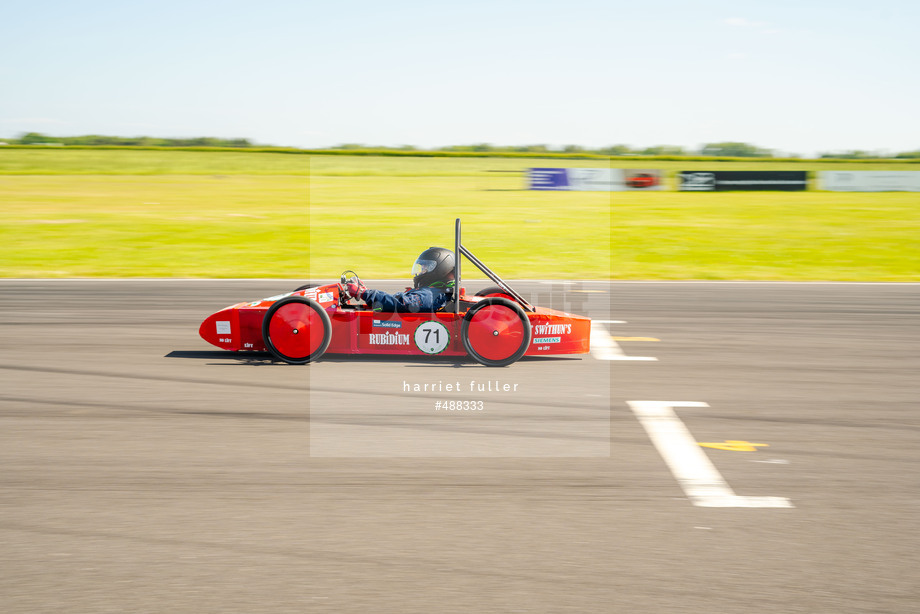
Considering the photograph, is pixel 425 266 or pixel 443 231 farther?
pixel 443 231

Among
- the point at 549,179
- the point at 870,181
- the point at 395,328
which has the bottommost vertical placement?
the point at 395,328

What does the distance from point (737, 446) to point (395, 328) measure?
3.18 meters

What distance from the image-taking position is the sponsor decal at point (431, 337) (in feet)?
23.4

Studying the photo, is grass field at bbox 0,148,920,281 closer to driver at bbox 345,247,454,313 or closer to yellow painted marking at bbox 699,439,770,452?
→ driver at bbox 345,247,454,313

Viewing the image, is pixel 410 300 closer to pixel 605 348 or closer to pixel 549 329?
pixel 549 329

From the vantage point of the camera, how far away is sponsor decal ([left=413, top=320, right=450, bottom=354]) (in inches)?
281

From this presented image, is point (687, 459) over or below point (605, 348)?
below

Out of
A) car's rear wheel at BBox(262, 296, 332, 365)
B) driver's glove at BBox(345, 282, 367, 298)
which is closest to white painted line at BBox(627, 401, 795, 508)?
driver's glove at BBox(345, 282, 367, 298)

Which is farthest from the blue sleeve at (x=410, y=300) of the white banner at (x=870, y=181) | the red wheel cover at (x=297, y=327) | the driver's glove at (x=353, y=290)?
the white banner at (x=870, y=181)

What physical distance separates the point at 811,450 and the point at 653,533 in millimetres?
1824

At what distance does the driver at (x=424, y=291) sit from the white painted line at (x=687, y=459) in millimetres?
1967

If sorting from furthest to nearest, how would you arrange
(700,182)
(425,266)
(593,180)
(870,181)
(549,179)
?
(549,179) → (593,180) → (870,181) → (700,182) → (425,266)

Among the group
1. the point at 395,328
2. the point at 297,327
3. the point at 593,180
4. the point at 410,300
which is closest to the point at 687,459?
the point at 410,300

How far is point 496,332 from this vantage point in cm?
703
